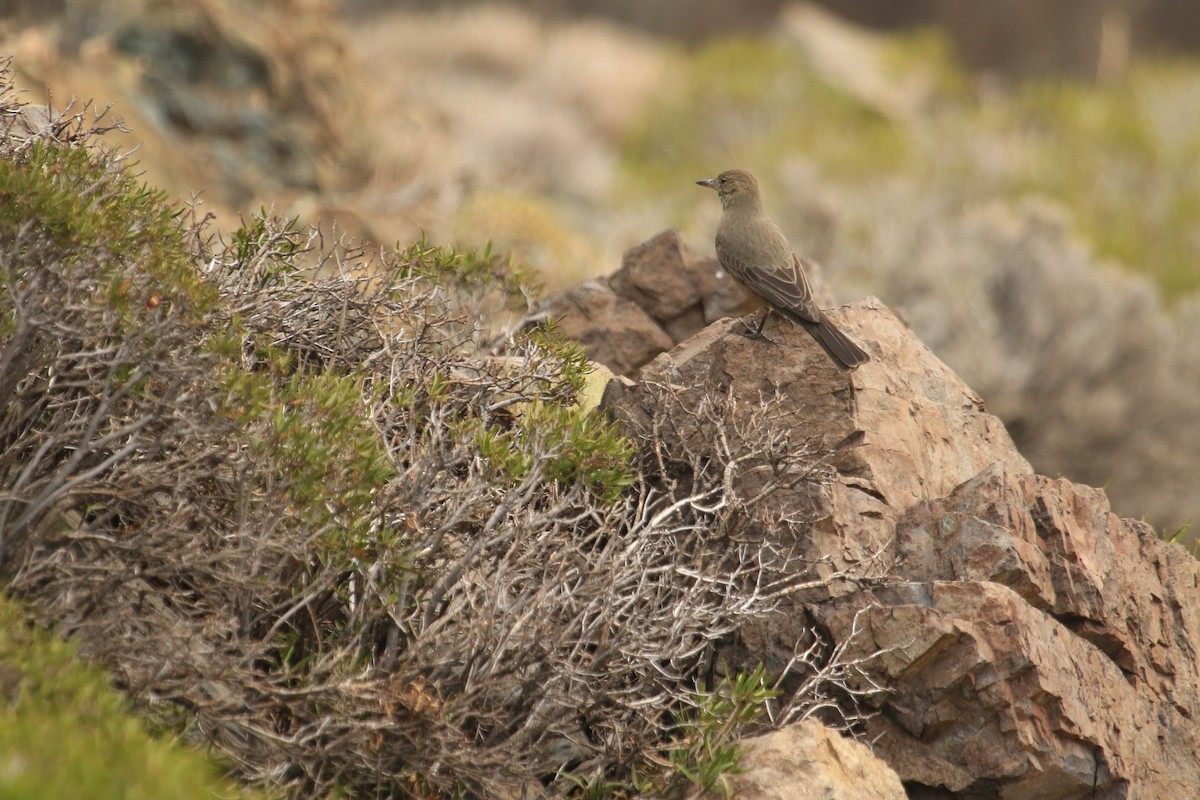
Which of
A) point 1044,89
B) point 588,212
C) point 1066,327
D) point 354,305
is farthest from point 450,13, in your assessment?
point 354,305

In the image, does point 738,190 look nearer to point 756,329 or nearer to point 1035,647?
point 756,329

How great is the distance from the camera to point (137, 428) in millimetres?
4059

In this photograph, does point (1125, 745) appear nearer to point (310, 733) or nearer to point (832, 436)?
point (832, 436)

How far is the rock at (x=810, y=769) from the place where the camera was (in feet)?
14.2

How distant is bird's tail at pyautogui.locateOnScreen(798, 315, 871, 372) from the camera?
558cm

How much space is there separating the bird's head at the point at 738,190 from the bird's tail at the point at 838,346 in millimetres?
1628

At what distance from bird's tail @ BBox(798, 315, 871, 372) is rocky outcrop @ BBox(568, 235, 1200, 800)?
0.26 feet

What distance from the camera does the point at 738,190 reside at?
7297 mm

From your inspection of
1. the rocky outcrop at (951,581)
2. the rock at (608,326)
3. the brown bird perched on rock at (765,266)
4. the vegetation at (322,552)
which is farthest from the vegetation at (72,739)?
the rock at (608,326)

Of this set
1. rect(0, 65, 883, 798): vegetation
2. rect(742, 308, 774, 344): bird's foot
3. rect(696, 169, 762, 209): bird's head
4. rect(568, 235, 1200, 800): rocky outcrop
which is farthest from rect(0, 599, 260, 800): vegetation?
rect(696, 169, 762, 209): bird's head

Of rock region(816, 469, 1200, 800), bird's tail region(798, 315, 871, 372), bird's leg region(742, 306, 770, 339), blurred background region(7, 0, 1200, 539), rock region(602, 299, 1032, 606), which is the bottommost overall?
blurred background region(7, 0, 1200, 539)

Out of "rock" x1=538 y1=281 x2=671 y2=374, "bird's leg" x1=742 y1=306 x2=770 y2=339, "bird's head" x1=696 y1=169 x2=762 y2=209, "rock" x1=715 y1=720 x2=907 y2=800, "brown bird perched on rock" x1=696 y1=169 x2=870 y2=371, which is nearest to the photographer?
"rock" x1=715 y1=720 x2=907 y2=800

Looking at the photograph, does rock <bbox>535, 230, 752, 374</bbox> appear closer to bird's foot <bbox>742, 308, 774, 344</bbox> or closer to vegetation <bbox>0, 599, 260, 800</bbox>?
bird's foot <bbox>742, 308, 774, 344</bbox>

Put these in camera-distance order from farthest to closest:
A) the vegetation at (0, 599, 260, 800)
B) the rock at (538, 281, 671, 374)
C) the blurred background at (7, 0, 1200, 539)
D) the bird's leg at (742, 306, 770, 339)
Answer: the blurred background at (7, 0, 1200, 539), the rock at (538, 281, 671, 374), the bird's leg at (742, 306, 770, 339), the vegetation at (0, 599, 260, 800)
